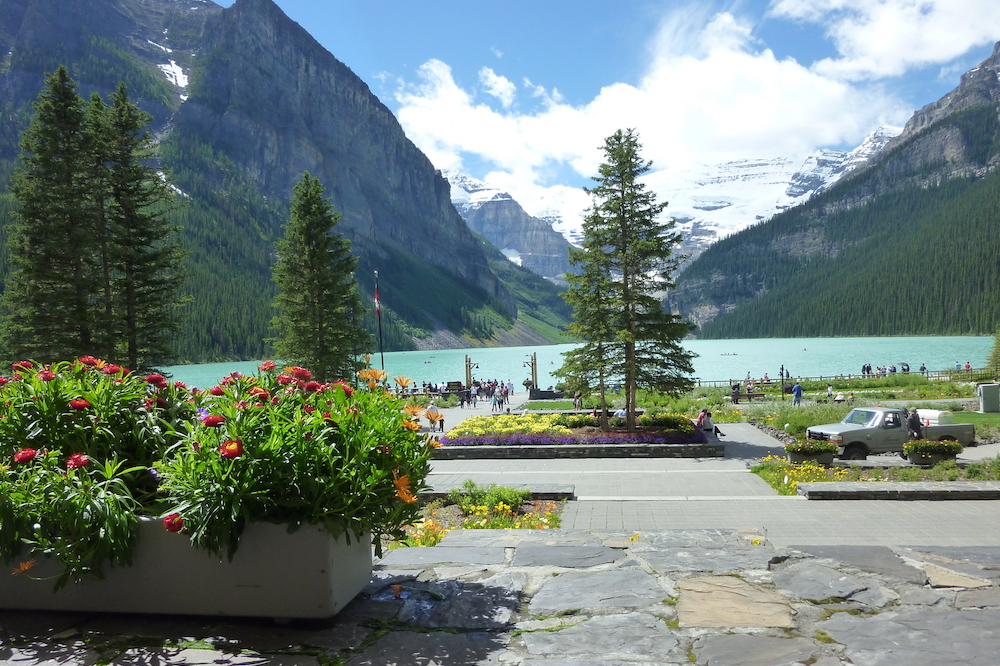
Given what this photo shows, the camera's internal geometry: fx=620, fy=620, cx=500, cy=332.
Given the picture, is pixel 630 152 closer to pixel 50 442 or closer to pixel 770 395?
pixel 50 442

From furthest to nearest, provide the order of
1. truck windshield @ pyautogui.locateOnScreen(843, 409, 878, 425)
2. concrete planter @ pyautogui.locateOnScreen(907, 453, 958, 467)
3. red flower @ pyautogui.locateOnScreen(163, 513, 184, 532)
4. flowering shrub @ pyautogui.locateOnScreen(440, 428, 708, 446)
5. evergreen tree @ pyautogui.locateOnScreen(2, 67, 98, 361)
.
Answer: evergreen tree @ pyautogui.locateOnScreen(2, 67, 98, 361)
flowering shrub @ pyautogui.locateOnScreen(440, 428, 708, 446)
truck windshield @ pyautogui.locateOnScreen(843, 409, 878, 425)
concrete planter @ pyautogui.locateOnScreen(907, 453, 958, 467)
red flower @ pyautogui.locateOnScreen(163, 513, 184, 532)

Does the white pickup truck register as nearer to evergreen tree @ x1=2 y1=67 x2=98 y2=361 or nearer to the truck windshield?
the truck windshield

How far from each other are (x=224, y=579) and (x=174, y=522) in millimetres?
484

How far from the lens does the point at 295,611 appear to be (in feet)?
10.4

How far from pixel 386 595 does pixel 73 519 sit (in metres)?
1.65

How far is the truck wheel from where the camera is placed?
1602 centimetres

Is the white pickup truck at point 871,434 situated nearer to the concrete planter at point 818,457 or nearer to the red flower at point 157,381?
the concrete planter at point 818,457

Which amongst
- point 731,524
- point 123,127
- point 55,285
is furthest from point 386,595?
point 123,127

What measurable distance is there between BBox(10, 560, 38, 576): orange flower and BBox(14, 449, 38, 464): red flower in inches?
20.1

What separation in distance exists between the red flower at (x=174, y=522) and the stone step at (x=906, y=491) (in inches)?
362

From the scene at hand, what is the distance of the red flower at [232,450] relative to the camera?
9.15ft

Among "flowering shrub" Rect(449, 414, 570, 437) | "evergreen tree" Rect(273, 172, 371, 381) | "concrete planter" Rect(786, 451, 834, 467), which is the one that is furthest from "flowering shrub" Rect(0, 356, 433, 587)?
"evergreen tree" Rect(273, 172, 371, 381)

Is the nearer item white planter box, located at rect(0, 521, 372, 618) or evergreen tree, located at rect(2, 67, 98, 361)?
white planter box, located at rect(0, 521, 372, 618)

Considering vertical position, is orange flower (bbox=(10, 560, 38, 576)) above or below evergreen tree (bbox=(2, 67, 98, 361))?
below
